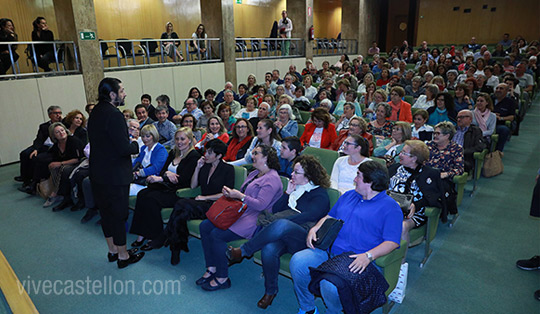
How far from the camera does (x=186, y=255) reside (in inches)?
145

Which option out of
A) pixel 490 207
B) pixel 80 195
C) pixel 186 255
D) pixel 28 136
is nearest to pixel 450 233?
pixel 490 207

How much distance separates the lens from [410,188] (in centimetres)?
322

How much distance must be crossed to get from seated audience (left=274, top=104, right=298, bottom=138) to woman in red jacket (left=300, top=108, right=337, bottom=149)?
0.35 m

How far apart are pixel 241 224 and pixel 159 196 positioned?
1.07m

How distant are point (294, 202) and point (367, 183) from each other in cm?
75

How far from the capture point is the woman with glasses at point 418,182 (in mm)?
3139

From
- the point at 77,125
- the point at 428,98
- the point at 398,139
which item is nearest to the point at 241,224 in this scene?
the point at 398,139

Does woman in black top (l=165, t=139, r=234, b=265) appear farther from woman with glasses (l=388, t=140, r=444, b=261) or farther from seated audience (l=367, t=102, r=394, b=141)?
seated audience (l=367, t=102, r=394, b=141)

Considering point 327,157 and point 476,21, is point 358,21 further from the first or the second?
point 327,157

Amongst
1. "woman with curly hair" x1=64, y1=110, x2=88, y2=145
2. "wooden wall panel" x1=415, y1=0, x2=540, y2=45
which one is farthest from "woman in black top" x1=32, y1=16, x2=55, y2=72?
"wooden wall panel" x1=415, y1=0, x2=540, y2=45

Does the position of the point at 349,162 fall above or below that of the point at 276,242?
above

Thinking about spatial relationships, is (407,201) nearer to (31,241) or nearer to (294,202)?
(294,202)

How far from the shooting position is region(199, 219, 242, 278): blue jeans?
10.1ft

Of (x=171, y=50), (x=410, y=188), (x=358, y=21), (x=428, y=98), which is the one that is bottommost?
(x=410, y=188)
